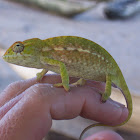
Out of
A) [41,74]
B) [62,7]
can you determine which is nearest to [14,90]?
[41,74]

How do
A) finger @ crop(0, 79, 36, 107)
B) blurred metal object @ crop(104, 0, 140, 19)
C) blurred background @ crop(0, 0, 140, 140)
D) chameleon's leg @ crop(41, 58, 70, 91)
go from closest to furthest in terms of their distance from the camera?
1. chameleon's leg @ crop(41, 58, 70, 91)
2. finger @ crop(0, 79, 36, 107)
3. blurred background @ crop(0, 0, 140, 140)
4. blurred metal object @ crop(104, 0, 140, 19)

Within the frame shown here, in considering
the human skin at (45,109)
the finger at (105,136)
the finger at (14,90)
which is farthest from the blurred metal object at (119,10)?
the finger at (105,136)

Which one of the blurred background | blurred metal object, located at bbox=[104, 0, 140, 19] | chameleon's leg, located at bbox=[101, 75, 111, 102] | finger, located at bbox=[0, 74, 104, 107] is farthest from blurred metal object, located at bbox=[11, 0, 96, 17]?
chameleon's leg, located at bbox=[101, 75, 111, 102]

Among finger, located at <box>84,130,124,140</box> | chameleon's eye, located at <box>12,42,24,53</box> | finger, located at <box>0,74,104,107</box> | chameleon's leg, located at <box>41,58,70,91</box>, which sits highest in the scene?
chameleon's eye, located at <box>12,42,24,53</box>

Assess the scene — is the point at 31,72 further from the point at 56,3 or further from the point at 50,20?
the point at 56,3

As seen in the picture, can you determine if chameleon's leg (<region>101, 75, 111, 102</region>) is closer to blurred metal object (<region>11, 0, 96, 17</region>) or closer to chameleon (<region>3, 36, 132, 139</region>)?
chameleon (<region>3, 36, 132, 139</region>)

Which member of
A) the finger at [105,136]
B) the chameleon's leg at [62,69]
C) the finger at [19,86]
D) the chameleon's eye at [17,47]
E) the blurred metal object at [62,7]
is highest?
the blurred metal object at [62,7]

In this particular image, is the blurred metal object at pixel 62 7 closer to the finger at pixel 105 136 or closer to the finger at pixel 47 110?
the finger at pixel 47 110

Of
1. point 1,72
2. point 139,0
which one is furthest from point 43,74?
point 139,0
